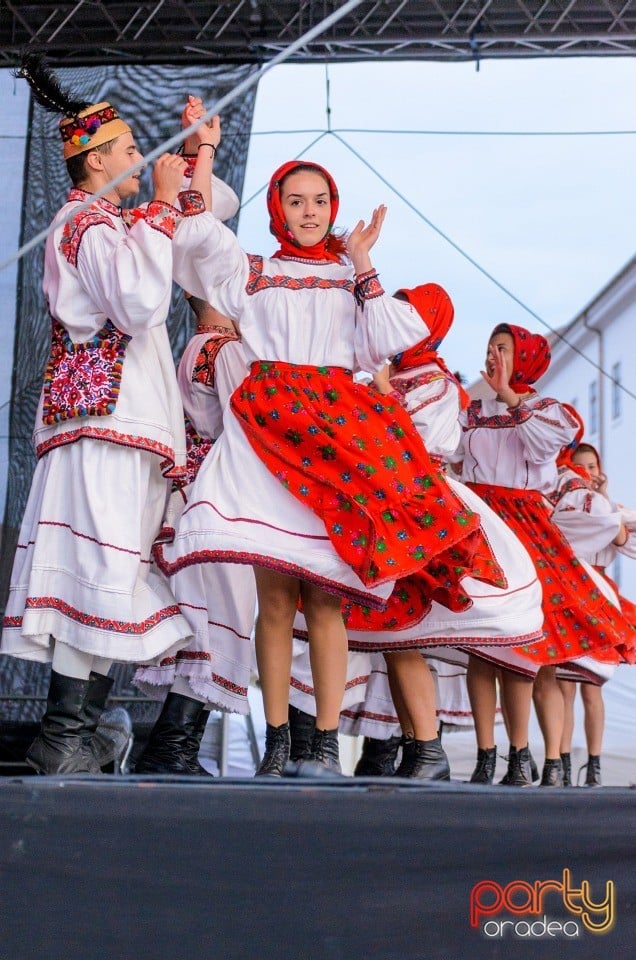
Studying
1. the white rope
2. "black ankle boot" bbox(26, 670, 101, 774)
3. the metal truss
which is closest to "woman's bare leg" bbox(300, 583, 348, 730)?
"black ankle boot" bbox(26, 670, 101, 774)

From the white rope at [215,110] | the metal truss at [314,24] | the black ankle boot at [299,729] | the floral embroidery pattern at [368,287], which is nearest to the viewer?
the white rope at [215,110]

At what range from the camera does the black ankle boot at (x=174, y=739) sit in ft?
10.1

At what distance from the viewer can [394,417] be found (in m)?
2.98

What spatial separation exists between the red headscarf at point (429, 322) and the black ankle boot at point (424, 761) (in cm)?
108

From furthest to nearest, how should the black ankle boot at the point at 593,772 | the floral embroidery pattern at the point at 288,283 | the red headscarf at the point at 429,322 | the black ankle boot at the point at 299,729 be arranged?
the black ankle boot at the point at 593,772
the black ankle boot at the point at 299,729
the red headscarf at the point at 429,322
the floral embroidery pattern at the point at 288,283

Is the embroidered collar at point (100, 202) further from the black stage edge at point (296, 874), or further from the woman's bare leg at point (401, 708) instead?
the black stage edge at point (296, 874)

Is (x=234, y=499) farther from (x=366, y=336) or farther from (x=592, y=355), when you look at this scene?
(x=592, y=355)

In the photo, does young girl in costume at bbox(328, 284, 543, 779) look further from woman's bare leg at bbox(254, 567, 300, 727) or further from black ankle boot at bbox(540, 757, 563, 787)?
black ankle boot at bbox(540, 757, 563, 787)

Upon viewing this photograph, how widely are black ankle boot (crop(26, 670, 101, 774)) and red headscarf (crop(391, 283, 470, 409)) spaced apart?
1.39 metres

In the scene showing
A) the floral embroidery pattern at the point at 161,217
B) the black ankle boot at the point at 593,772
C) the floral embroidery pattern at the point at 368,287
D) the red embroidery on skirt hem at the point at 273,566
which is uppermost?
the floral embroidery pattern at the point at 161,217

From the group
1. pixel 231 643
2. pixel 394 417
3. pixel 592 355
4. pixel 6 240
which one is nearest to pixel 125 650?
pixel 231 643

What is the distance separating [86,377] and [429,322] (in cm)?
121

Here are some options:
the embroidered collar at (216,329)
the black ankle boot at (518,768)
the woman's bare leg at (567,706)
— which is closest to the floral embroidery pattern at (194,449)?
the embroidered collar at (216,329)

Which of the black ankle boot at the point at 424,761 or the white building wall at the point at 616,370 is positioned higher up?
the white building wall at the point at 616,370
